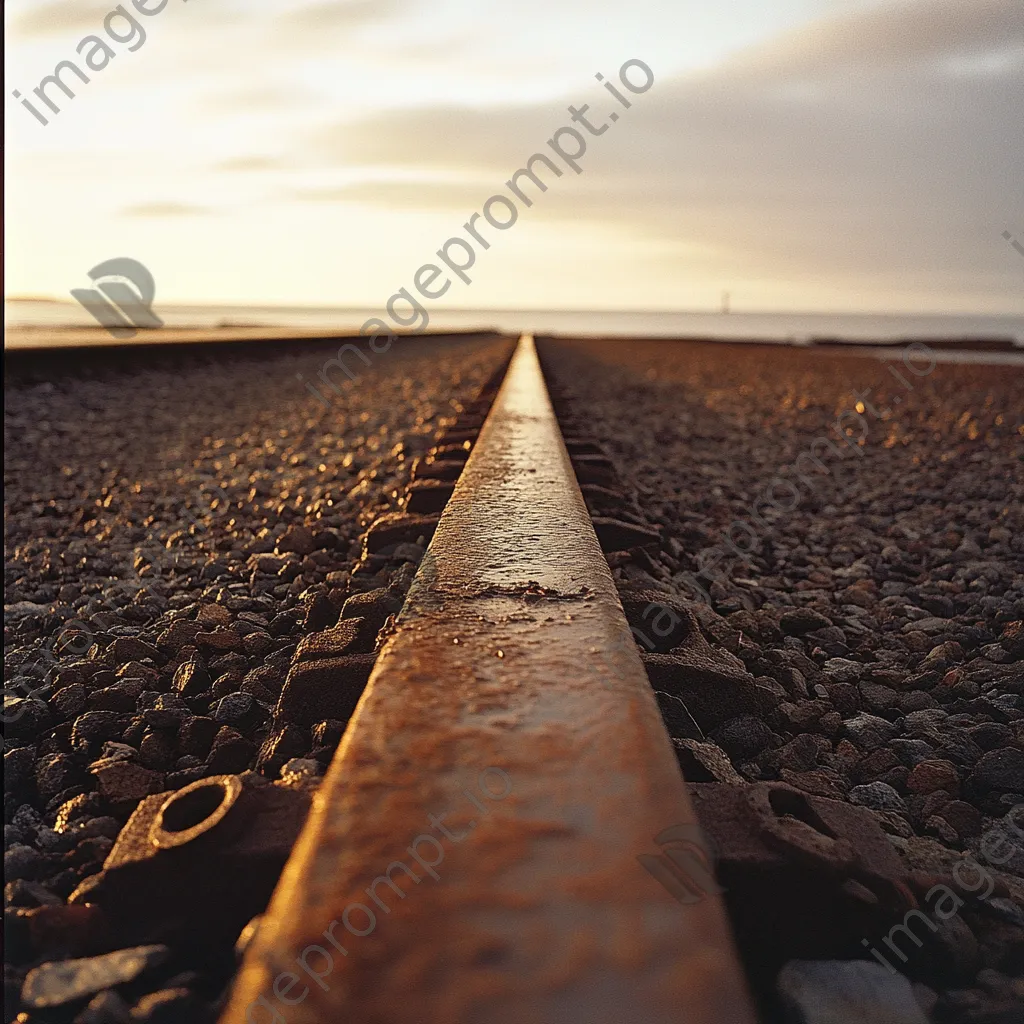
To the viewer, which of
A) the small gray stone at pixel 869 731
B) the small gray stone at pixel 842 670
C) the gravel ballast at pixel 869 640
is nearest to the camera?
the gravel ballast at pixel 869 640

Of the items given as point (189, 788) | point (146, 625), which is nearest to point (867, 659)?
point (189, 788)

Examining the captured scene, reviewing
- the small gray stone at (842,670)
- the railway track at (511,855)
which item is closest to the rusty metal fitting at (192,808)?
the railway track at (511,855)

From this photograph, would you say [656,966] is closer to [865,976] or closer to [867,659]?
[865,976]

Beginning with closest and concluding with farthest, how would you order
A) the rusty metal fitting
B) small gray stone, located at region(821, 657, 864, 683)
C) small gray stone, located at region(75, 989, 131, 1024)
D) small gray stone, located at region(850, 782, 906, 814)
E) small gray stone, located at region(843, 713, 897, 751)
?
small gray stone, located at region(75, 989, 131, 1024) < the rusty metal fitting < small gray stone, located at region(850, 782, 906, 814) < small gray stone, located at region(843, 713, 897, 751) < small gray stone, located at region(821, 657, 864, 683)

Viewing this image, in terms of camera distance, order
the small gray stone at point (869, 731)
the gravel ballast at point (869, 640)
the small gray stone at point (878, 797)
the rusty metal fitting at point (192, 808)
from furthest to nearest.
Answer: the small gray stone at point (869, 731) < the small gray stone at point (878, 797) < the gravel ballast at point (869, 640) < the rusty metal fitting at point (192, 808)

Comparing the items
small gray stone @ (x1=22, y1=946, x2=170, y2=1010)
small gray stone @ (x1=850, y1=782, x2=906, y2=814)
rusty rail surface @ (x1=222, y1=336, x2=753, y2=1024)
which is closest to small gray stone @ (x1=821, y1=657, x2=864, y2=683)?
small gray stone @ (x1=850, y1=782, x2=906, y2=814)

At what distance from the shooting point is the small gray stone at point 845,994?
0.68m

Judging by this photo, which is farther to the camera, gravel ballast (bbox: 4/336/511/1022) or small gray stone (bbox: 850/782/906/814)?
small gray stone (bbox: 850/782/906/814)

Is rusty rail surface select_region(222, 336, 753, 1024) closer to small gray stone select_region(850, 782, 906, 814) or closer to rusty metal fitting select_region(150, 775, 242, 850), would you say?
rusty metal fitting select_region(150, 775, 242, 850)

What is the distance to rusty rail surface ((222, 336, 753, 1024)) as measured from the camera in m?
0.49

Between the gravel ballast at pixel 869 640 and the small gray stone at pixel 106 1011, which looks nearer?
the small gray stone at pixel 106 1011

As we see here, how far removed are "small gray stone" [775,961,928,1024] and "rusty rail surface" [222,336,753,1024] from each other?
8.6 inches

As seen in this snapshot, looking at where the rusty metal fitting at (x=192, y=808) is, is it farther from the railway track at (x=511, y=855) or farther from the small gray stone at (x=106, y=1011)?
the small gray stone at (x=106, y=1011)
